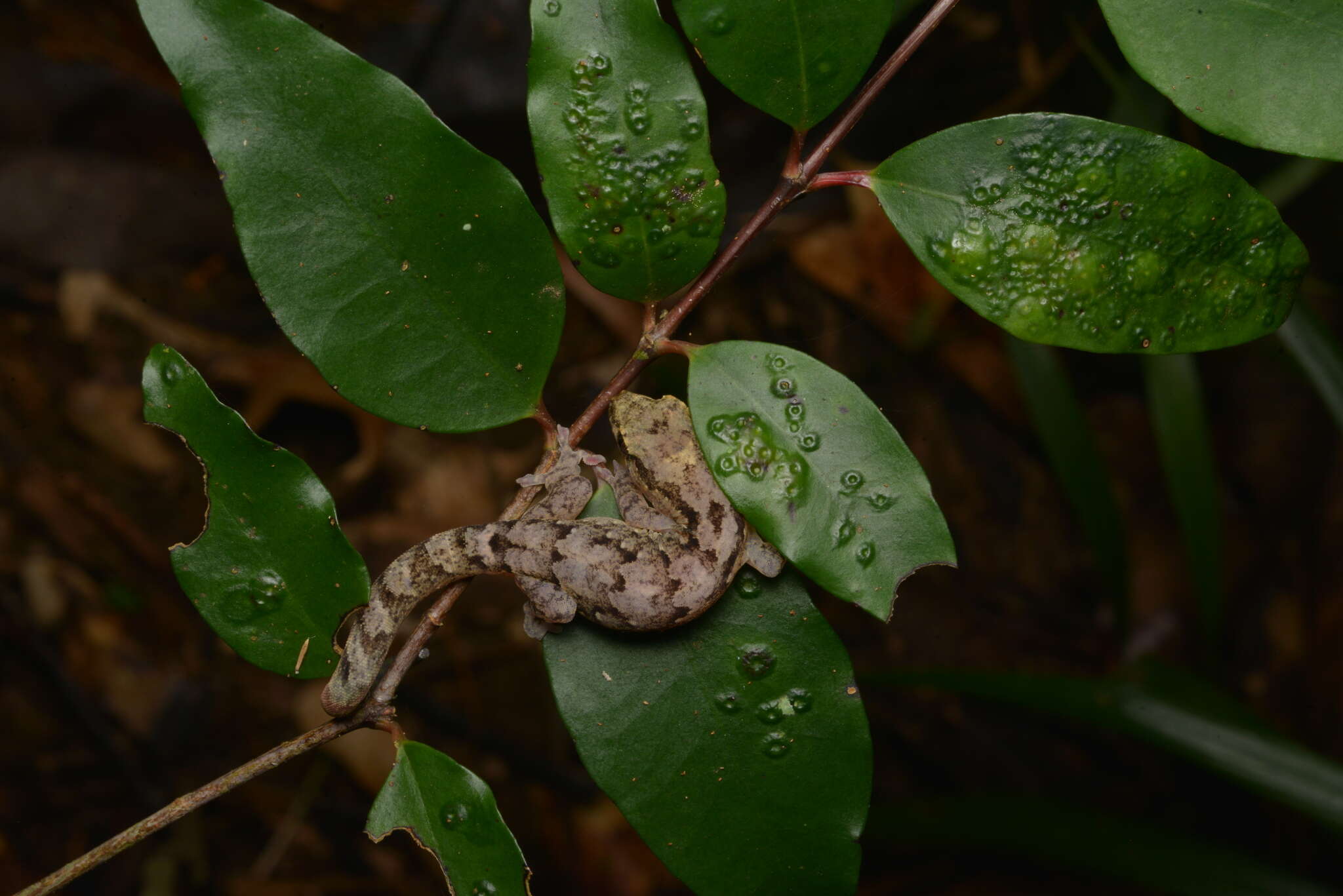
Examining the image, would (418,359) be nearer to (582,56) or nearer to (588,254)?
(588,254)

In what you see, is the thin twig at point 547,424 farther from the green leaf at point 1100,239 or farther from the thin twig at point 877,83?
the green leaf at point 1100,239

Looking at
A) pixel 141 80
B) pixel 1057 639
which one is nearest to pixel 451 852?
pixel 1057 639

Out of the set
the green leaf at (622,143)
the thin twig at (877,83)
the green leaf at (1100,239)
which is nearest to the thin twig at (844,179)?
the thin twig at (877,83)

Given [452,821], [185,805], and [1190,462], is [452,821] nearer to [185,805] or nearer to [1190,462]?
[185,805]

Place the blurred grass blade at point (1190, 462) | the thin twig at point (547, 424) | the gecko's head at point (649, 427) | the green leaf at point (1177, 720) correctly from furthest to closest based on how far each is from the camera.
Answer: the blurred grass blade at point (1190, 462) < the green leaf at point (1177, 720) < the gecko's head at point (649, 427) < the thin twig at point (547, 424)

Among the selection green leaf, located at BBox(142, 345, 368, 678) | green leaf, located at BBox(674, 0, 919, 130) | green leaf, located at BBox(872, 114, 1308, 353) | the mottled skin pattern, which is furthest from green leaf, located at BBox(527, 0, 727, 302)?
green leaf, located at BBox(142, 345, 368, 678)
